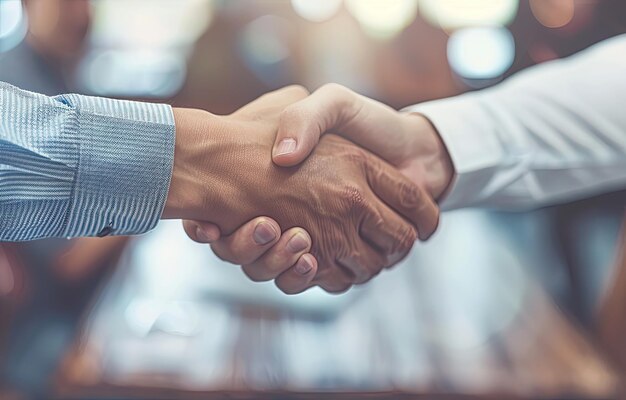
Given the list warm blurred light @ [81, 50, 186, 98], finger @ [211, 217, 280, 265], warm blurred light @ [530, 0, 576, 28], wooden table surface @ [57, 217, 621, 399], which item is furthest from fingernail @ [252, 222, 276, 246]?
warm blurred light @ [530, 0, 576, 28]

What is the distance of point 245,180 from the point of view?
2.13 feet

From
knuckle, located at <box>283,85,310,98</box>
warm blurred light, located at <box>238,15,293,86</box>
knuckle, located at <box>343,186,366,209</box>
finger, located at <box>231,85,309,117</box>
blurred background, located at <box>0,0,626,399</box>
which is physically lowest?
warm blurred light, located at <box>238,15,293,86</box>

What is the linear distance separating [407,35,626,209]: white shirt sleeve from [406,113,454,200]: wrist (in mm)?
13

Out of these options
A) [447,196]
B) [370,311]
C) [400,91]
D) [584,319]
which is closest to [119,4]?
[400,91]

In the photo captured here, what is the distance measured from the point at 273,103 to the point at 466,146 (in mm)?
217

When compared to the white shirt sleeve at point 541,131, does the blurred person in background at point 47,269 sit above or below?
below

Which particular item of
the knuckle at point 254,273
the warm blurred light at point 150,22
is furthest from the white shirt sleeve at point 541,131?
the warm blurred light at point 150,22

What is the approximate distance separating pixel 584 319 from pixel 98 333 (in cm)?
83

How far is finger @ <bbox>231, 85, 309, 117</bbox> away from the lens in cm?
69

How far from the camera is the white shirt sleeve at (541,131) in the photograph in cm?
81

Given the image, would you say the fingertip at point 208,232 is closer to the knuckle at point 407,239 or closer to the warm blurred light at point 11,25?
the knuckle at point 407,239

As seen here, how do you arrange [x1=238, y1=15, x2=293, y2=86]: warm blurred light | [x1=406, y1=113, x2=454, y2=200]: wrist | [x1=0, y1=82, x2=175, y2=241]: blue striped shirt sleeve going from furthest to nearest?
[x1=238, y1=15, x2=293, y2=86]: warm blurred light < [x1=406, y1=113, x2=454, y2=200]: wrist < [x1=0, y1=82, x2=175, y2=241]: blue striped shirt sleeve

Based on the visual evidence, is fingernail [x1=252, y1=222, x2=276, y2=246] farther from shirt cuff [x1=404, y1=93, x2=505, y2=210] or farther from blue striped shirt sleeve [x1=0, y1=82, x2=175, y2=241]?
shirt cuff [x1=404, y1=93, x2=505, y2=210]

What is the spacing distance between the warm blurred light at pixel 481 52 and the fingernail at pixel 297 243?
154 cm
